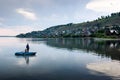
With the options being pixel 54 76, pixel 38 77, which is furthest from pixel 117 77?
pixel 38 77

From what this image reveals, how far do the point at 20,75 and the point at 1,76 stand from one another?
9.22 feet

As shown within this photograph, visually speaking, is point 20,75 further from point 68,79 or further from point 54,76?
point 68,79

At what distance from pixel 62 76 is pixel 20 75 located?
21.1 ft

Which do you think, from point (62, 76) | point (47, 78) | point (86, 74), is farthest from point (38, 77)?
point (86, 74)

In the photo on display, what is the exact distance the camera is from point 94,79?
104 feet

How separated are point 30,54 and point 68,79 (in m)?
33.8

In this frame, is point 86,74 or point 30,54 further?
point 30,54

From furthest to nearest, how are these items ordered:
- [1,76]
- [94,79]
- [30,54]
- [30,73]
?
[30,54] < [30,73] < [1,76] < [94,79]

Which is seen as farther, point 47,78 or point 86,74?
point 86,74

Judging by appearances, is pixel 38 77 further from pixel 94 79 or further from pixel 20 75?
pixel 94 79

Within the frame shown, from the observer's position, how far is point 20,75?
1369 inches

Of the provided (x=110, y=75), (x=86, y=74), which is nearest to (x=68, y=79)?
(x=86, y=74)

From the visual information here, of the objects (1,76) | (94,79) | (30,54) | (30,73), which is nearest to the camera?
(94,79)

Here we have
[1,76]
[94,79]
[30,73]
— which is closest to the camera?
[94,79]
